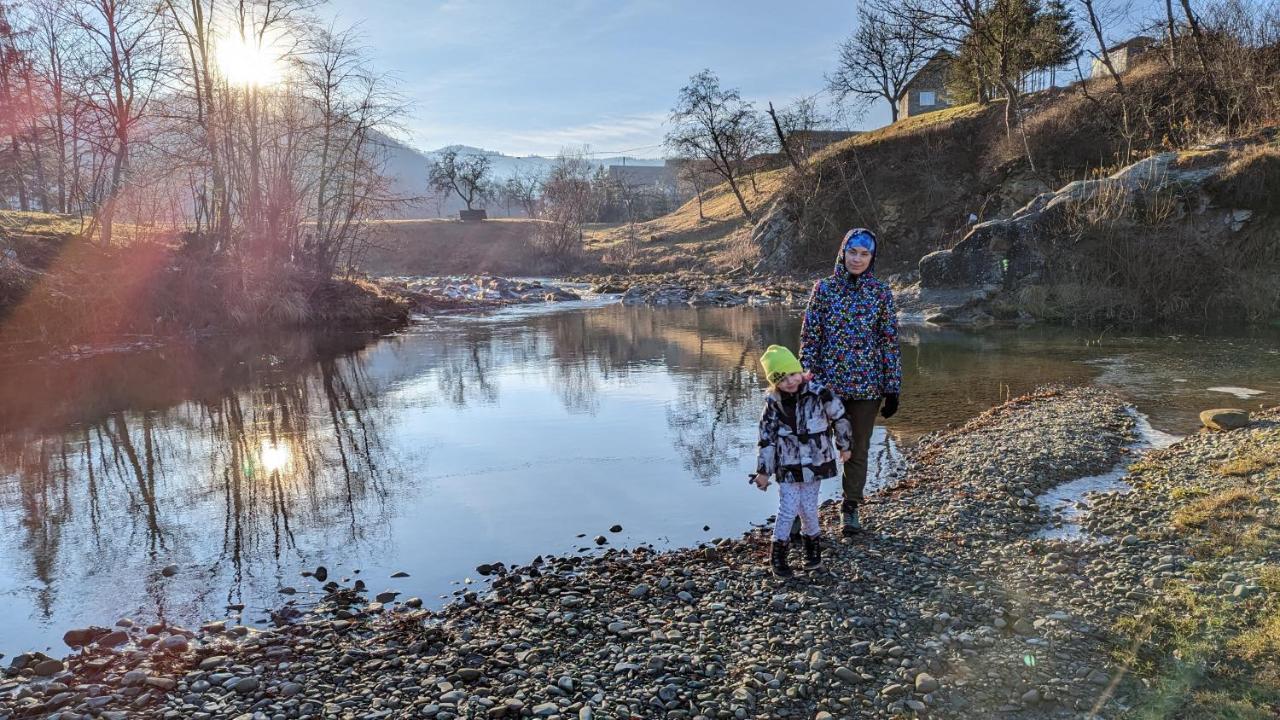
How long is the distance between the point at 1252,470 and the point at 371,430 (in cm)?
1198

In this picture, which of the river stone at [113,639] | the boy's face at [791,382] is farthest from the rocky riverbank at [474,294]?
the boy's face at [791,382]

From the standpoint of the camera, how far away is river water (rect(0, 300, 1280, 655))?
7172mm

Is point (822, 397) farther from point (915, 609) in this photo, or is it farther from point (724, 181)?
point (724, 181)

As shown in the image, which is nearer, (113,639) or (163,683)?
(163,683)

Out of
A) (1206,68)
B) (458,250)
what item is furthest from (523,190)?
(1206,68)

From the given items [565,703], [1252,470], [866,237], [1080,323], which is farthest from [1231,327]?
[565,703]

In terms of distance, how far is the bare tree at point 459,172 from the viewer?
322 ft

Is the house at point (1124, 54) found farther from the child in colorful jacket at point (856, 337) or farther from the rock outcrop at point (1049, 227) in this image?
the child in colorful jacket at point (856, 337)

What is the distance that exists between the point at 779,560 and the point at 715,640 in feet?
3.90

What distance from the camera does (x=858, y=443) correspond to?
21.5 feet

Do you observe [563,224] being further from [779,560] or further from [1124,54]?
[779,560]

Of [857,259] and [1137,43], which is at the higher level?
[1137,43]

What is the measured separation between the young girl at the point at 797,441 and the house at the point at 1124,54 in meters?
38.7

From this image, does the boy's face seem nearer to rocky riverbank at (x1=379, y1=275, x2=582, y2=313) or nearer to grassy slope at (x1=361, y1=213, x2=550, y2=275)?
rocky riverbank at (x1=379, y1=275, x2=582, y2=313)
